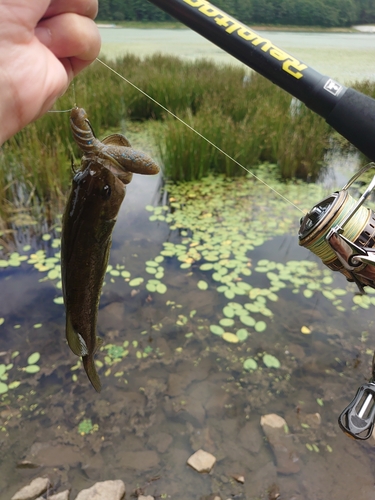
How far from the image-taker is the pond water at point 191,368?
6.15 feet

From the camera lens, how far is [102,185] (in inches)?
32.6

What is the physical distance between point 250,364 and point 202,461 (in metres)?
0.68

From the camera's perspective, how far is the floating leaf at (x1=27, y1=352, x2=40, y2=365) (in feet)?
7.61

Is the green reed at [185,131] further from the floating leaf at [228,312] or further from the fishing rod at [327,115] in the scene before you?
the fishing rod at [327,115]

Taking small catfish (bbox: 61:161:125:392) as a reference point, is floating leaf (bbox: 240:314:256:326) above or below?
below

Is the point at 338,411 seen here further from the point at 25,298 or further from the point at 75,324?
the point at 25,298

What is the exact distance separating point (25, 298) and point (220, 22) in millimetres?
2213

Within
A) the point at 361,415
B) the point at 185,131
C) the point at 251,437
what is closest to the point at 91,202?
the point at 361,415

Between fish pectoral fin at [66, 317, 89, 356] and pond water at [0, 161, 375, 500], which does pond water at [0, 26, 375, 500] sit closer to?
pond water at [0, 161, 375, 500]

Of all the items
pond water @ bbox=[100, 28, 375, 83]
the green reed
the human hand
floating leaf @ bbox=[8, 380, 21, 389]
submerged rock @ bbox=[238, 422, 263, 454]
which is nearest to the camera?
the human hand

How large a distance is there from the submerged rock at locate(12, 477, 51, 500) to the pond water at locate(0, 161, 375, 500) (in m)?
0.05

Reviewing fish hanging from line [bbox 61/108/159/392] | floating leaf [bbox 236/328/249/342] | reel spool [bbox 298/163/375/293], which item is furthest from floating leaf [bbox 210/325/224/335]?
fish hanging from line [bbox 61/108/159/392]

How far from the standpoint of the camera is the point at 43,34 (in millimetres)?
993

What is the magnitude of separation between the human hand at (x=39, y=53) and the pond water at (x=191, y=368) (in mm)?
1624
